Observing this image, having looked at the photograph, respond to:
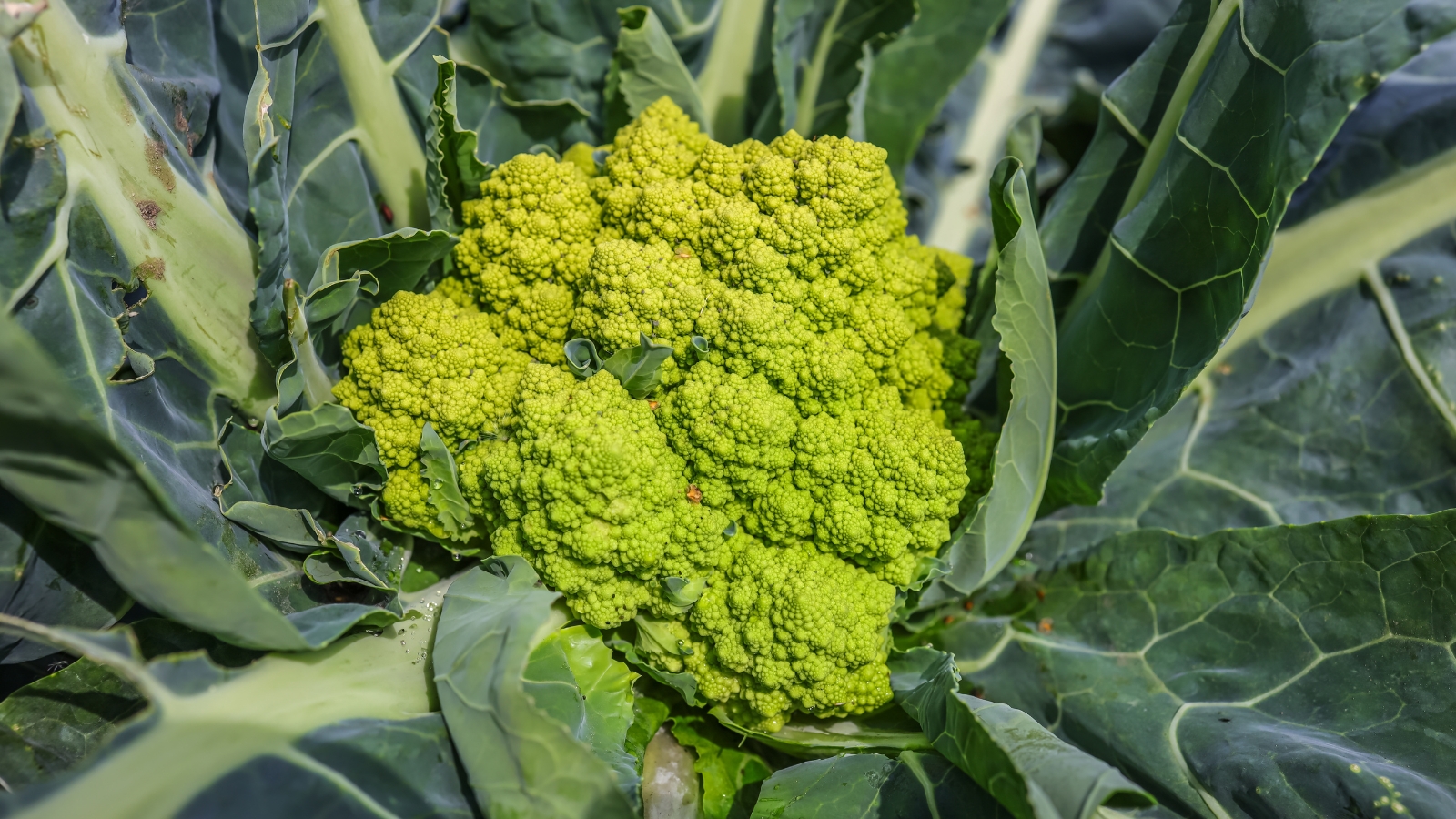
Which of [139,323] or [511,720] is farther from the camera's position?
[139,323]

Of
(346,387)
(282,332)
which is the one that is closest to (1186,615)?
(346,387)

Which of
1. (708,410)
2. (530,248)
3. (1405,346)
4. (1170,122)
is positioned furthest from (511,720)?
(1405,346)

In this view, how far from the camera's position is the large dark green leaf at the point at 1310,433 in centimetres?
198

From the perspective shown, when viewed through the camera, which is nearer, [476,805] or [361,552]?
[476,805]

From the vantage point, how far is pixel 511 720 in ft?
4.43

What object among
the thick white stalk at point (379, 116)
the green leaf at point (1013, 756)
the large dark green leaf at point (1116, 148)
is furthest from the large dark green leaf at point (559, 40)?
the green leaf at point (1013, 756)

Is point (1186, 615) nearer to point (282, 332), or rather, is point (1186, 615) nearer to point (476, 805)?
point (476, 805)

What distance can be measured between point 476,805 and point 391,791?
162 millimetres

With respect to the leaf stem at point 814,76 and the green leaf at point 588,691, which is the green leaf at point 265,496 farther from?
the leaf stem at point 814,76

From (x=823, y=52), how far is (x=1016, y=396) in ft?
4.24

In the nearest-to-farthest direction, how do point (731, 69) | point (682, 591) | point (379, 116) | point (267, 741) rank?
point (267, 741) < point (682, 591) < point (379, 116) < point (731, 69)

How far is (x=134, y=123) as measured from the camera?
1.55m

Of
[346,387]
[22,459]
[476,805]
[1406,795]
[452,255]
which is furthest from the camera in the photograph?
[452,255]

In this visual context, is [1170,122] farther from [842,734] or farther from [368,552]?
[368,552]
